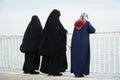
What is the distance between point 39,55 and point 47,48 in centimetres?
51

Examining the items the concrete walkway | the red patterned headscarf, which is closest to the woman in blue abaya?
the red patterned headscarf

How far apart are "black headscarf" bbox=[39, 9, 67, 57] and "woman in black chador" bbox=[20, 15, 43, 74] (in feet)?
1.22

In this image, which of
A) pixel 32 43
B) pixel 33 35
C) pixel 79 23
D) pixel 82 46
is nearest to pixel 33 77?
pixel 32 43

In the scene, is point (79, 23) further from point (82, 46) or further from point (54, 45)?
point (54, 45)

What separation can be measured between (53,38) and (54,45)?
0.15m

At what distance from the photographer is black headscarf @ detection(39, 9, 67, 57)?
8.78 m

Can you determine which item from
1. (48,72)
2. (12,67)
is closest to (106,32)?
(48,72)

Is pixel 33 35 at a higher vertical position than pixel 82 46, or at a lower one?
higher

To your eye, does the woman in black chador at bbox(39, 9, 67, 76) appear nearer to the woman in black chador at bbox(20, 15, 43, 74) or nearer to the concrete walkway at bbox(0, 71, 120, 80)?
the concrete walkway at bbox(0, 71, 120, 80)

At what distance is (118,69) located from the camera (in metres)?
8.85

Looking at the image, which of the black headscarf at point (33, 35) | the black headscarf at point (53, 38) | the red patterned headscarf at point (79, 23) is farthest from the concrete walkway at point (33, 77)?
the red patterned headscarf at point (79, 23)

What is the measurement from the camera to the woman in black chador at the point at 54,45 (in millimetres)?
8797

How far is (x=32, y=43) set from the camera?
934 centimetres

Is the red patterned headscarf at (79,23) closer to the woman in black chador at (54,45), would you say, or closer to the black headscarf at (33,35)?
the woman in black chador at (54,45)
